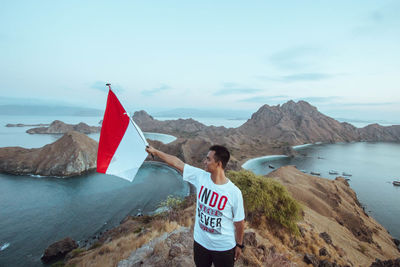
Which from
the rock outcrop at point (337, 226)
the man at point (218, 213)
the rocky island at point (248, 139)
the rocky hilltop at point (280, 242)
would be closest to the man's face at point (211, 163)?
the man at point (218, 213)

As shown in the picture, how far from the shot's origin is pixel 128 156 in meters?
4.81

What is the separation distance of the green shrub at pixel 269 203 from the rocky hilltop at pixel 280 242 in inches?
32.3

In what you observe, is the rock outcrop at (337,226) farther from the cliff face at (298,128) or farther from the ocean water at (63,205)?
the cliff face at (298,128)

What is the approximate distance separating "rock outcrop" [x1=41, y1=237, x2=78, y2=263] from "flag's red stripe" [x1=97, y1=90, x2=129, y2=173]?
2855cm

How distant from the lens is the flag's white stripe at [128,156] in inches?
184

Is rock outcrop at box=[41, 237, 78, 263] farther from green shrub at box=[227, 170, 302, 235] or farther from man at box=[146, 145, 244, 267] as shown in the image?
man at box=[146, 145, 244, 267]

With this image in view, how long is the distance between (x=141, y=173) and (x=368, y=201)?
224 feet

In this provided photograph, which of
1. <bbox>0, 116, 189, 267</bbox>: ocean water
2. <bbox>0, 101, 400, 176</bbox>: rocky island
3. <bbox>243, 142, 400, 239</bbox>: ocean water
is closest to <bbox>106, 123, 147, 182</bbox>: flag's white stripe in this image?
<bbox>0, 116, 189, 267</bbox>: ocean water

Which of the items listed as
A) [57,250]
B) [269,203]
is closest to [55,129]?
[57,250]

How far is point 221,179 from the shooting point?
2.83m

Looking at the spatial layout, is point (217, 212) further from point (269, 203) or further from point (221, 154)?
point (269, 203)

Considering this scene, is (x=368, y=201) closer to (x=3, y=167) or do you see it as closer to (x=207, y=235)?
(x=207, y=235)

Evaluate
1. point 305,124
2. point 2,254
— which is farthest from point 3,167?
point 305,124

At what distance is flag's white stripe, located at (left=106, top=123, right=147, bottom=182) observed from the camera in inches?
184
